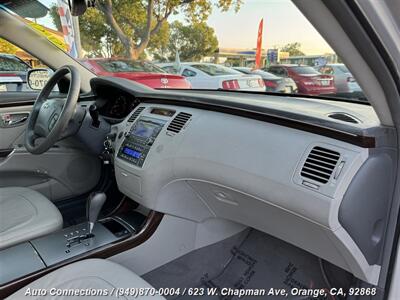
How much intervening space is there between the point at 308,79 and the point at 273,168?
36.6 inches

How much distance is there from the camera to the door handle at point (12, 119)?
207cm

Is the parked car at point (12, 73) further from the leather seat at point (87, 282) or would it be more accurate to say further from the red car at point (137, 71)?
the leather seat at point (87, 282)

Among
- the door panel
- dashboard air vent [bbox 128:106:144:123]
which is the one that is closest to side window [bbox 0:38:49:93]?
the door panel

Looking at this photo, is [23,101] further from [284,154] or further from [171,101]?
[284,154]

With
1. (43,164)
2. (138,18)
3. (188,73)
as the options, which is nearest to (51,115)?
(43,164)

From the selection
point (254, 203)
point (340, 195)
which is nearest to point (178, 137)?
point (254, 203)

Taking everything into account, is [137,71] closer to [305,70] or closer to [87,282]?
[305,70]

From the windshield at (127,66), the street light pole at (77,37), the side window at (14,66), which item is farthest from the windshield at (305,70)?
the street light pole at (77,37)

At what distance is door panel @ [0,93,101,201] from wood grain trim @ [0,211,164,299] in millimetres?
800

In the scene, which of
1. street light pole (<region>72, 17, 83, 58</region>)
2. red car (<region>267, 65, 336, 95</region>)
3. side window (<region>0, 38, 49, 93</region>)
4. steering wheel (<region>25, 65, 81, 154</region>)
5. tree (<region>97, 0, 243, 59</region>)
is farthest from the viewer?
street light pole (<region>72, 17, 83, 58</region>)

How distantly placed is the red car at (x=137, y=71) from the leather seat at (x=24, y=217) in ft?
3.25

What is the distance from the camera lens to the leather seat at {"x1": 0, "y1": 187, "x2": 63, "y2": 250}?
1389 millimetres

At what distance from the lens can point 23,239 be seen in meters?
1.39

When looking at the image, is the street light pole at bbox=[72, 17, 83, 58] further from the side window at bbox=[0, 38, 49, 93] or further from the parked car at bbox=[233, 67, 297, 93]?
the parked car at bbox=[233, 67, 297, 93]
